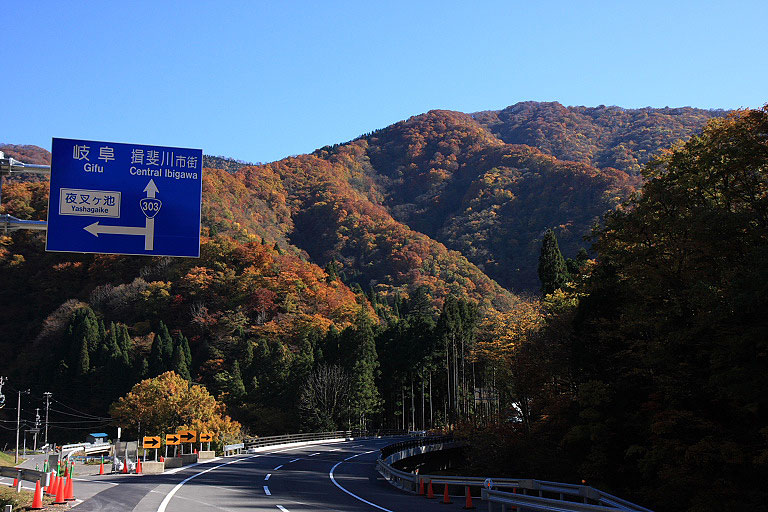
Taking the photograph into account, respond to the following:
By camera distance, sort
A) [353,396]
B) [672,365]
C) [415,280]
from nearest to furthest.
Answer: [672,365] → [353,396] → [415,280]

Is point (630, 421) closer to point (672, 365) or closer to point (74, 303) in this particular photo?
point (672, 365)

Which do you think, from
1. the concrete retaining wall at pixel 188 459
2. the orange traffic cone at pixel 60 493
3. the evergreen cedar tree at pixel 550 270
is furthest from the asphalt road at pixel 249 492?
the evergreen cedar tree at pixel 550 270

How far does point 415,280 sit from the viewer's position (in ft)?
462

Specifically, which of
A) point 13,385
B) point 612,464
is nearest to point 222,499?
point 612,464

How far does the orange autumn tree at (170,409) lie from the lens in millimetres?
73375

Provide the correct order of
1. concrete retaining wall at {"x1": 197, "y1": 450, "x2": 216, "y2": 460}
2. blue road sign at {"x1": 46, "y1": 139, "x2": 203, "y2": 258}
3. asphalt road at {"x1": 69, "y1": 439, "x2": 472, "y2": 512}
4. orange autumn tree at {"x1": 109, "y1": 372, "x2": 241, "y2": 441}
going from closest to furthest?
blue road sign at {"x1": 46, "y1": 139, "x2": 203, "y2": 258}
asphalt road at {"x1": 69, "y1": 439, "x2": 472, "y2": 512}
concrete retaining wall at {"x1": 197, "y1": 450, "x2": 216, "y2": 460}
orange autumn tree at {"x1": 109, "y1": 372, "x2": 241, "y2": 441}

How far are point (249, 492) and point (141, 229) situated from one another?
34.2 ft

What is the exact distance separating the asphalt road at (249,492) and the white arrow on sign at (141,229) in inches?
257

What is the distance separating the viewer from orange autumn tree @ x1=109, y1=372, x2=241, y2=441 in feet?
241

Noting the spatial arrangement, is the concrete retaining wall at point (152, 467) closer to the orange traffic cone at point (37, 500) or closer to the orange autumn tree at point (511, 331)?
the orange traffic cone at point (37, 500)

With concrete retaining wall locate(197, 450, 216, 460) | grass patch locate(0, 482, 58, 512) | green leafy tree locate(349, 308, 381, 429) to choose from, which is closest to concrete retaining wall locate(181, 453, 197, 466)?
concrete retaining wall locate(197, 450, 216, 460)

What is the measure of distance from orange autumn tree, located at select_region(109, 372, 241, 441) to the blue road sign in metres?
60.2

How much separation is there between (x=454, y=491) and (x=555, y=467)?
4.69 meters

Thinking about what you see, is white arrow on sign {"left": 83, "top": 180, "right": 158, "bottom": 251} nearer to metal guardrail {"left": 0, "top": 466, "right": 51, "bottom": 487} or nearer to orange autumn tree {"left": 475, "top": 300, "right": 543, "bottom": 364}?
metal guardrail {"left": 0, "top": 466, "right": 51, "bottom": 487}
